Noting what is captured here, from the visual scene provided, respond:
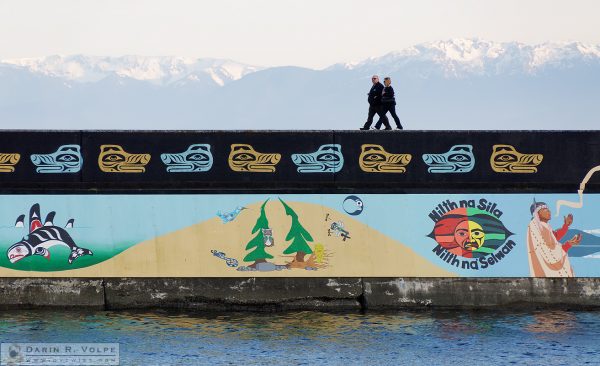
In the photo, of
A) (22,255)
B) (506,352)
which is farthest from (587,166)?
(22,255)

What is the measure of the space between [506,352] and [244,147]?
27.0 feet

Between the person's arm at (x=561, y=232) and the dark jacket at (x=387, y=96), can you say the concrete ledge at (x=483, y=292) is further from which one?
the dark jacket at (x=387, y=96)

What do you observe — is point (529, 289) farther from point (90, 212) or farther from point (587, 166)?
point (90, 212)

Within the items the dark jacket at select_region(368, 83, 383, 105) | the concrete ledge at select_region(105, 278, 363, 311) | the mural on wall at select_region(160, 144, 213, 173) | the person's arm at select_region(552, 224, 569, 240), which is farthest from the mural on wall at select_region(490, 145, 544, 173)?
the mural on wall at select_region(160, 144, 213, 173)

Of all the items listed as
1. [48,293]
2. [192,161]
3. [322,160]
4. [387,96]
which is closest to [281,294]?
[322,160]

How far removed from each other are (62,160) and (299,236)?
6.12 m

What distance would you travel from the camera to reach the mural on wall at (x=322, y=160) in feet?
81.7

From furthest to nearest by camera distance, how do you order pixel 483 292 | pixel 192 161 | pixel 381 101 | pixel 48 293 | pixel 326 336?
pixel 381 101 < pixel 192 161 < pixel 483 292 < pixel 48 293 < pixel 326 336

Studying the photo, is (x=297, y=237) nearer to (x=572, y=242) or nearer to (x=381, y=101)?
(x=381, y=101)

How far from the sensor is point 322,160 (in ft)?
81.7

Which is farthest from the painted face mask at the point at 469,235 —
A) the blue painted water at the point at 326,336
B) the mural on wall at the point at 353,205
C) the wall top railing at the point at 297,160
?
the mural on wall at the point at 353,205

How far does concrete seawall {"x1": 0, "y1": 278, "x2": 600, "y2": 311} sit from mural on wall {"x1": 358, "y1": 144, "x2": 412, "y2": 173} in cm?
275

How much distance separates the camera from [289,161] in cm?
2492

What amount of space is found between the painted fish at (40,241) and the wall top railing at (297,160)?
0.81 metres
